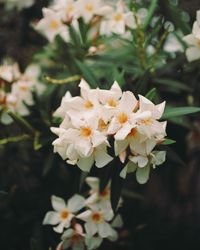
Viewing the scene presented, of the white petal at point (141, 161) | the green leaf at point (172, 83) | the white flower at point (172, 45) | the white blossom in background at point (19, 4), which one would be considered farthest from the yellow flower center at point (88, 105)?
the white blossom in background at point (19, 4)

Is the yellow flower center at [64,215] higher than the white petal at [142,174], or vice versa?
the white petal at [142,174]

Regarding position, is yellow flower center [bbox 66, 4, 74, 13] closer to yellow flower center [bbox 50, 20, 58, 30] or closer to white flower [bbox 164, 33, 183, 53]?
yellow flower center [bbox 50, 20, 58, 30]

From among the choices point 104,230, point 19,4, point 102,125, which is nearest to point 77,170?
point 104,230

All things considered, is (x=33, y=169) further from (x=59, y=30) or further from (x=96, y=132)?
(x=96, y=132)

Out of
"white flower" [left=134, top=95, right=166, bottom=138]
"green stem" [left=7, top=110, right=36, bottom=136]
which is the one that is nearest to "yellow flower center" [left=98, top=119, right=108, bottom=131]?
"white flower" [left=134, top=95, right=166, bottom=138]

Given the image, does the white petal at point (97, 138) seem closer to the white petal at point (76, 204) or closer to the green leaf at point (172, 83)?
the white petal at point (76, 204)

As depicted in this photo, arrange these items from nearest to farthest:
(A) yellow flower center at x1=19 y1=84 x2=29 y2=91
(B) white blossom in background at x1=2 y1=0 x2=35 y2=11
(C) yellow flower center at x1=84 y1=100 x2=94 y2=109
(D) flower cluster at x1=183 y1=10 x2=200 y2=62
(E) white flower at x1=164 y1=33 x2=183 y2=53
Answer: (C) yellow flower center at x1=84 y1=100 x2=94 y2=109 < (D) flower cluster at x1=183 y1=10 x2=200 y2=62 < (A) yellow flower center at x1=19 y1=84 x2=29 y2=91 < (E) white flower at x1=164 y1=33 x2=183 y2=53 < (B) white blossom in background at x1=2 y1=0 x2=35 y2=11
